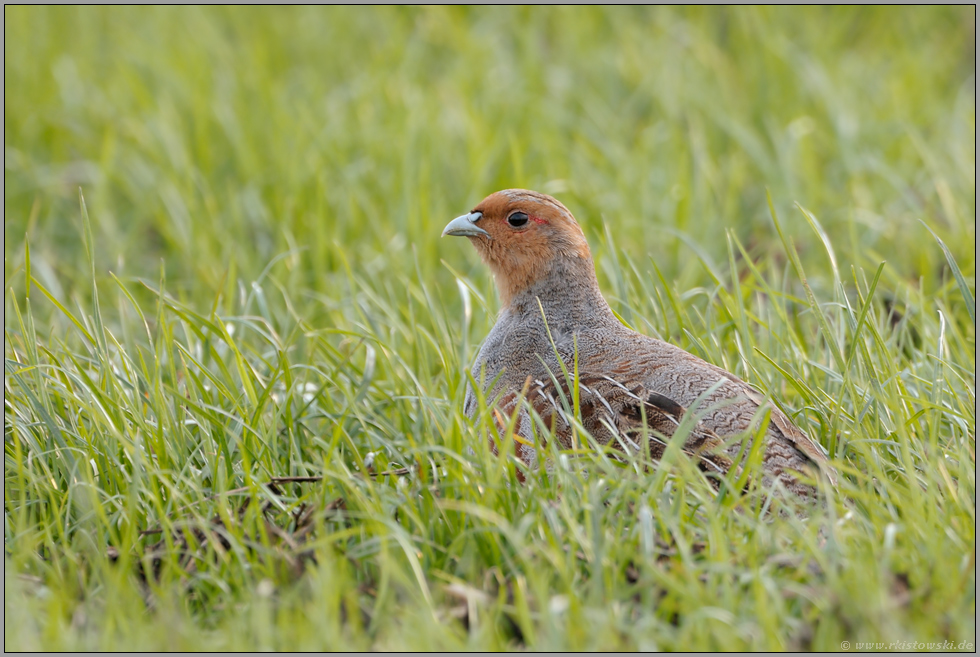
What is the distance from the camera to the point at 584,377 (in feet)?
10.9

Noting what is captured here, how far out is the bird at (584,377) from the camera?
296cm

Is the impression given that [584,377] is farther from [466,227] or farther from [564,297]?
[466,227]

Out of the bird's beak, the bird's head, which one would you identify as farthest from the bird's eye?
the bird's beak

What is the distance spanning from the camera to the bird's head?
3.84 meters

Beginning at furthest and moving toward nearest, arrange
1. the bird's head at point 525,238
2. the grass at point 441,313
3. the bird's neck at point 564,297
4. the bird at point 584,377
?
the bird's head at point 525,238, the bird's neck at point 564,297, the bird at point 584,377, the grass at point 441,313

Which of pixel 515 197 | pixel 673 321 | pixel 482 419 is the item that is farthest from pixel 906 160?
pixel 482 419

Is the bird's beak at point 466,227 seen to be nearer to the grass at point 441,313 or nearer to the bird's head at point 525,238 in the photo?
the bird's head at point 525,238

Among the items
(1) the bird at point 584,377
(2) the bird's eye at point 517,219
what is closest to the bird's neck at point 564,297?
(1) the bird at point 584,377

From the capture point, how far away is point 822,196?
600cm

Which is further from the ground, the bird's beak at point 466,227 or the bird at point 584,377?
the bird's beak at point 466,227

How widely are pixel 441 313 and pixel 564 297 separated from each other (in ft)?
3.07

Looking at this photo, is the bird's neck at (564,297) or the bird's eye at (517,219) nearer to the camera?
the bird's neck at (564,297)

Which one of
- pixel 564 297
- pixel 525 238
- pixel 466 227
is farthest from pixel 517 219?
pixel 564 297

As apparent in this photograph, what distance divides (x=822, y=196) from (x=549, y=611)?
447 cm
